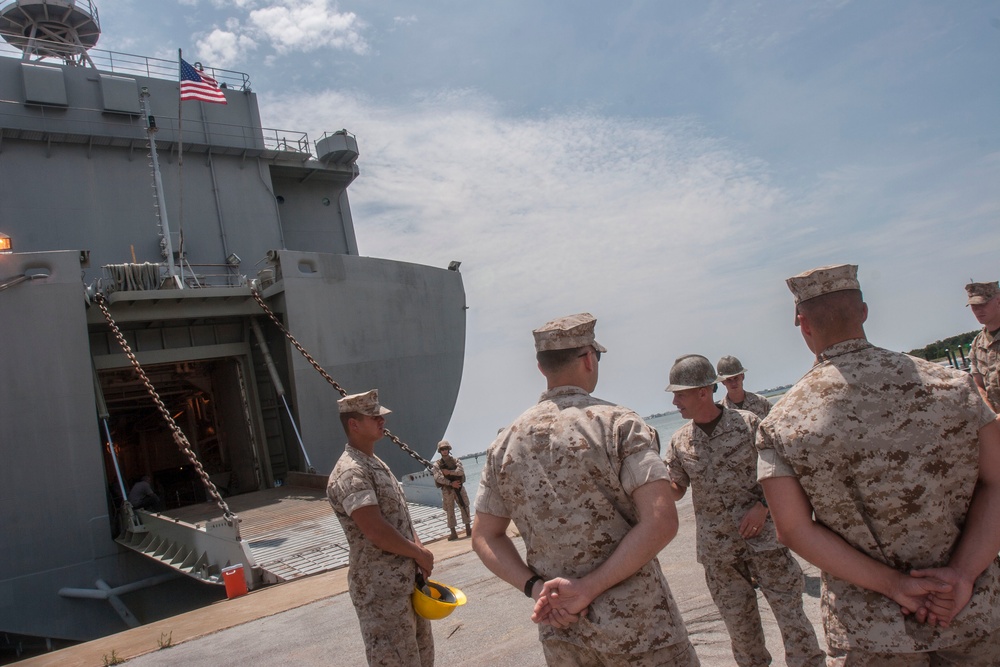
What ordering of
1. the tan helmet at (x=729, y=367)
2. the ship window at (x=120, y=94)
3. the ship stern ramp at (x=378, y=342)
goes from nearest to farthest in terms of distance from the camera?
the tan helmet at (x=729, y=367) < the ship stern ramp at (x=378, y=342) < the ship window at (x=120, y=94)

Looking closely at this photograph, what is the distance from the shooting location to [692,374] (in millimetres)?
3137

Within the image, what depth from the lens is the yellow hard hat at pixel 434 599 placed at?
285 cm

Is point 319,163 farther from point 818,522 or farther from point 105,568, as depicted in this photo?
point 818,522

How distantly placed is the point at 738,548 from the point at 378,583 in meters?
1.56

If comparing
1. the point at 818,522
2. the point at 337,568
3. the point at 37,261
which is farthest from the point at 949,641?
the point at 37,261

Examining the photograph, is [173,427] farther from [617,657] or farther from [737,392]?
[617,657]

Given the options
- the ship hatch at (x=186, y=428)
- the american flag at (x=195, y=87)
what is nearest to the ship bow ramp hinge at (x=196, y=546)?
the ship hatch at (x=186, y=428)

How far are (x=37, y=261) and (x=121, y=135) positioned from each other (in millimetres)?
5101

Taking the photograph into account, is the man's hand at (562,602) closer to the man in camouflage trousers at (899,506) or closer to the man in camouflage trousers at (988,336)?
the man in camouflage trousers at (899,506)

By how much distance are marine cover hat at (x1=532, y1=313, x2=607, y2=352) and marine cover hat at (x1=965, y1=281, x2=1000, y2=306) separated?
347cm

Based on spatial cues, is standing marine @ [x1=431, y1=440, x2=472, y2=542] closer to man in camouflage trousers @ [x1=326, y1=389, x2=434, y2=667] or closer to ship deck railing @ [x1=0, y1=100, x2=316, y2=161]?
man in camouflage trousers @ [x1=326, y1=389, x2=434, y2=667]

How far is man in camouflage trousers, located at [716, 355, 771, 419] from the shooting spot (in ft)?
14.1

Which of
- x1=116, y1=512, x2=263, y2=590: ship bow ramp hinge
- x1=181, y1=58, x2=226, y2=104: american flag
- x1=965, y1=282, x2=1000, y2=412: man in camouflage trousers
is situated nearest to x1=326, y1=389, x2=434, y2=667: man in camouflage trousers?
x1=965, y1=282, x2=1000, y2=412: man in camouflage trousers

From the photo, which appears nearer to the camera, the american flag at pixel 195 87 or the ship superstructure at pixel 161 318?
the ship superstructure at pixel 161 318
